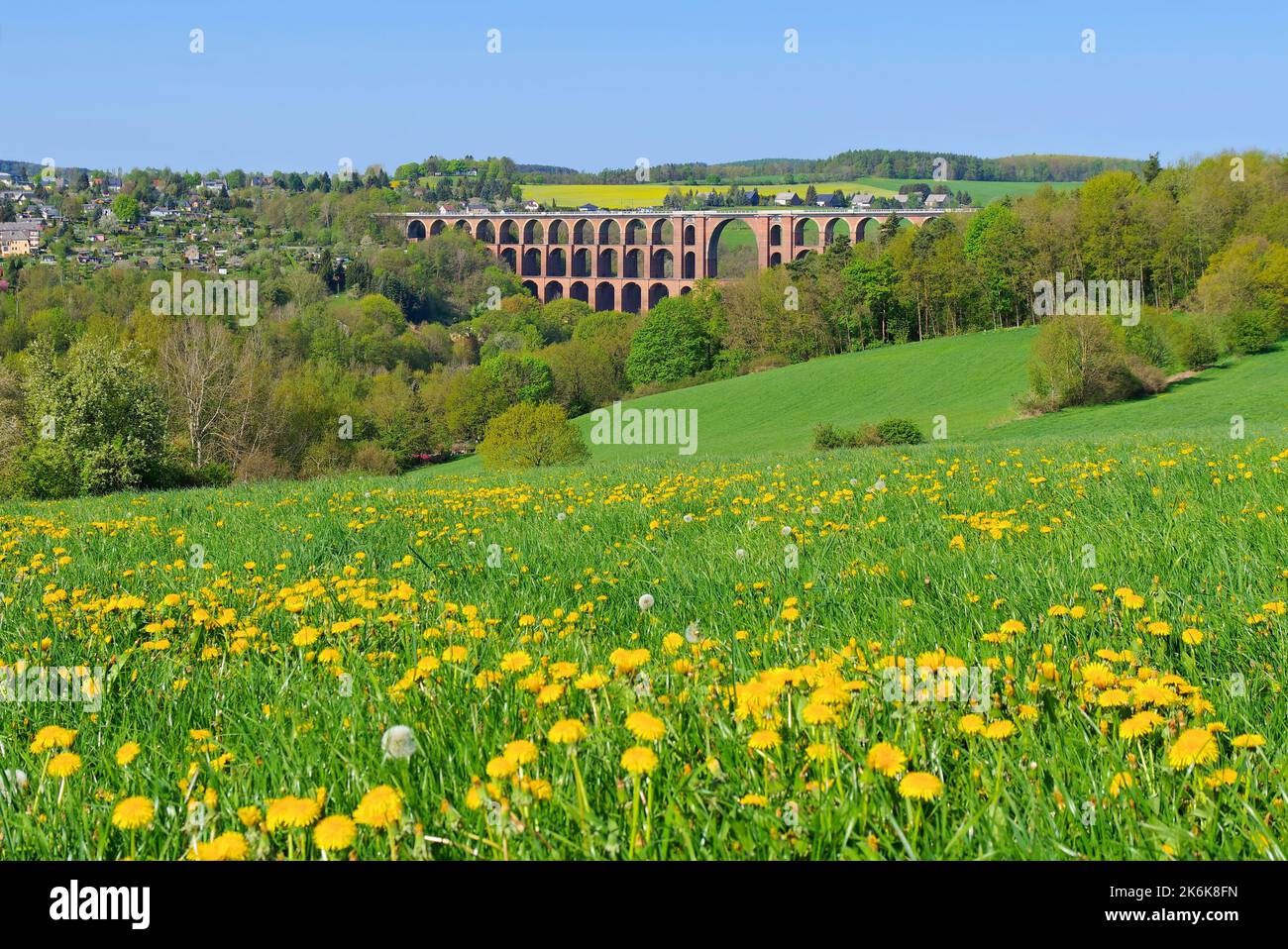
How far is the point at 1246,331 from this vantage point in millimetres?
50281

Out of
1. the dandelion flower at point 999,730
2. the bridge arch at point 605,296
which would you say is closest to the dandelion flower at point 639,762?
the dandelion flower at point 999,730

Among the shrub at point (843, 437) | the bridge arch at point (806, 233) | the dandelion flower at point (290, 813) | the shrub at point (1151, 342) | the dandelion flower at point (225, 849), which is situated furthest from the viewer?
the bridge arch at point (806, 233)

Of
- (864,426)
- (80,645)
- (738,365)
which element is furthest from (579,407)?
(80,645)

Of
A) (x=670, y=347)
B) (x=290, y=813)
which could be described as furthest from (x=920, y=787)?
(x=670, y=347)

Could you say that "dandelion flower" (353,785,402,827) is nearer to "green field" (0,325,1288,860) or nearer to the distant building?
"green field" (0,325,1288,860)

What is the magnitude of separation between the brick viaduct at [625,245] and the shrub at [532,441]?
9220 cm

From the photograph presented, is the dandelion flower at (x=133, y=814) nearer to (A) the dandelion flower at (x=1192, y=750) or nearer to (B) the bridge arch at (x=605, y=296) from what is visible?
(A) the dandelion flower at (x=1192, y=750)

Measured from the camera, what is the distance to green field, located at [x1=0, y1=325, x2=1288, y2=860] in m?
1.70

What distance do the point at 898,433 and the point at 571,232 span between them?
A: 11609 centimetres

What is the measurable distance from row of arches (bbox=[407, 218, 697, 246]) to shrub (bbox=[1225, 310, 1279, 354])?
9285 centimetres

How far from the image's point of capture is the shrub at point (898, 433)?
32.5 meters

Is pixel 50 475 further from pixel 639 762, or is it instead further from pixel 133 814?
pixel 639 762

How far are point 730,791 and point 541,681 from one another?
0.64 m
